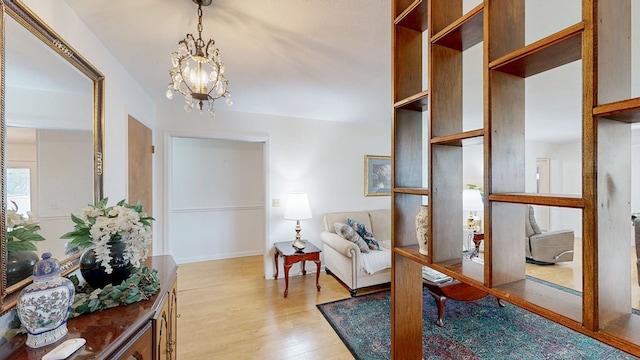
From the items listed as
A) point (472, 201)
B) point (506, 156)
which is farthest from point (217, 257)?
point (506, 156)

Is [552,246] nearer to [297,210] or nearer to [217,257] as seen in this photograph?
[297,210]

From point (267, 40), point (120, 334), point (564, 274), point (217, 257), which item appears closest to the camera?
point (120, 334)

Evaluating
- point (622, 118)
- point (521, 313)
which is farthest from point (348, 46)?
point (521, 313)

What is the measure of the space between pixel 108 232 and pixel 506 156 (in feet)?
5.19

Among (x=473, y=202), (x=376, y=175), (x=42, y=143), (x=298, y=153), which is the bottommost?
(x=473, y=202)

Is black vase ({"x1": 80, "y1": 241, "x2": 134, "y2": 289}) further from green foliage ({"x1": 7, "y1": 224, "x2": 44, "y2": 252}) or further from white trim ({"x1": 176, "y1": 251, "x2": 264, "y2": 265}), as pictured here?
white trim ({"x1": 176, "y1": 251, "x2": 264, "y2": 265})

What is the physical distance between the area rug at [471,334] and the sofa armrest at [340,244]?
0.53 meters

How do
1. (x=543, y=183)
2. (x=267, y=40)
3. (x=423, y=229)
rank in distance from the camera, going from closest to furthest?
(x=423, y=229) < (x=267, y=40) < (x=543, y=183)

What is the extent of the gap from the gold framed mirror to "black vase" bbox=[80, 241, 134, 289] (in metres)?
0.16

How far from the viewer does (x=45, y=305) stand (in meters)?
0.88

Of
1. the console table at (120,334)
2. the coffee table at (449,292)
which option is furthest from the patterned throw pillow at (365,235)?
the console table at (120,334)

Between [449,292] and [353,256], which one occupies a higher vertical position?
[353,256]

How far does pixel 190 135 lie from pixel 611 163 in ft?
11.5

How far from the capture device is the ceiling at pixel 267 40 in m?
1.46
